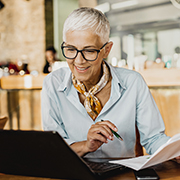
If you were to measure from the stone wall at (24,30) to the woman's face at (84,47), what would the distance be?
4.88m

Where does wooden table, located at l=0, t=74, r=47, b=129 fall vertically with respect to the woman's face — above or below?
below

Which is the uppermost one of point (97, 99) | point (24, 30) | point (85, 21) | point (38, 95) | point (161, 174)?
point (24, 30)

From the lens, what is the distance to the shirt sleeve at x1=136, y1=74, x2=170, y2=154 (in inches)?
49.6

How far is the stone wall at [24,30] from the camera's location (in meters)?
5.95

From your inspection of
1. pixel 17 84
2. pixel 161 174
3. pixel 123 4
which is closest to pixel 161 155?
pixel 161 174

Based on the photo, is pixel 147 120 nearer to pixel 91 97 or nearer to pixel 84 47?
pixel 91 97

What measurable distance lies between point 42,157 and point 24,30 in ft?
18.8

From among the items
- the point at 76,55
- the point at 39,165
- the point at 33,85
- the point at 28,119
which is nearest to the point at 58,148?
the point at 39,165

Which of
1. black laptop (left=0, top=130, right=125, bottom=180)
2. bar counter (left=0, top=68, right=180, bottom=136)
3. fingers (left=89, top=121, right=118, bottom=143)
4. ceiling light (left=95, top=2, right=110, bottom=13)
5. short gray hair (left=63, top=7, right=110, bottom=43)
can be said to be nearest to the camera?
black laptop (left=0, top=130, right=125, bottom=180)

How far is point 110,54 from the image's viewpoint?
5.14 metres

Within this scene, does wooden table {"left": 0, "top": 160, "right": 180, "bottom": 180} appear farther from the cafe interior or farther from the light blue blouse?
the cafe interior

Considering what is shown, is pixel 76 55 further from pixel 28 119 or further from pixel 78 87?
pixel 28 119

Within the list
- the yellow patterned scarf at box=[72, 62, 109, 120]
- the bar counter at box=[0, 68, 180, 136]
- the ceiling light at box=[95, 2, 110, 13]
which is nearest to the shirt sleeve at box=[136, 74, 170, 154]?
the yellow patterned scarf at box=[72, 62, 109, 120]

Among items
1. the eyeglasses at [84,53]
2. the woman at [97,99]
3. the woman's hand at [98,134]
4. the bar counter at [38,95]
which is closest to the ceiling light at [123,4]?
the bar counter at [38,95]
